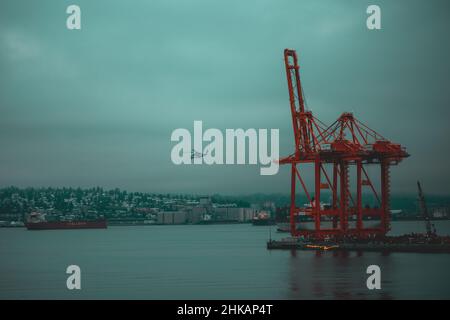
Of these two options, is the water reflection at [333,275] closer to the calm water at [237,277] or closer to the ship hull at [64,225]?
the calm water at [237,277]

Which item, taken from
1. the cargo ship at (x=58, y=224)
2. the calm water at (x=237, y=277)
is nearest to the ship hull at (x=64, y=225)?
the cargo ship at (x=58, y=224)

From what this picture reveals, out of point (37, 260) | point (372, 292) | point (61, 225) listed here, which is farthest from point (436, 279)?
point (61, 225)

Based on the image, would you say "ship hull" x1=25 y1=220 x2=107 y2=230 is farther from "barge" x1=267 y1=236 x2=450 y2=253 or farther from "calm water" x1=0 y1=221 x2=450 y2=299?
"barge" x1=267 y1=236 x2=450 y2=253

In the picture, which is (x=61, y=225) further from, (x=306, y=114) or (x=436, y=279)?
(x=436, y=279)

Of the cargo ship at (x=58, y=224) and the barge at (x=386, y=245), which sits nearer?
the barge at (x=386, y=245)

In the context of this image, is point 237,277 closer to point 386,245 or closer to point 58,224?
point 386,245

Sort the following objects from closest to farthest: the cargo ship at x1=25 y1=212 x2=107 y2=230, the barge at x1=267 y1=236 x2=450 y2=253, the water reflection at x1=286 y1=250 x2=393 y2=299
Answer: the water reflection at x1=286 y1=250 x2=393 y2=299 < the barge at x1=267 y1=236 x2=450 y2=253 < the cargo ship at x1=25 y1=212 x2=107 y2=230

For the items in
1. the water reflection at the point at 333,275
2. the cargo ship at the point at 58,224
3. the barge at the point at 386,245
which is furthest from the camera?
the cargo ship at the point at 58,224

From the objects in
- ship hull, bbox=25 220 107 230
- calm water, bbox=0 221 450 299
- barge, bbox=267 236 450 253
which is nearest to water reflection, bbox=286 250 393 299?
calm water, bbox=0 221 450 299

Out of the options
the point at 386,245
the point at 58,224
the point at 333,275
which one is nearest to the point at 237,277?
the point at 333,275

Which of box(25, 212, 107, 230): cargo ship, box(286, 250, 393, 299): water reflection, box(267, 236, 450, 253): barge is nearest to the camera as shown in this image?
box(286, 250, 393, 299): water reflection

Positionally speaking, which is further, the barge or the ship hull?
the ship hull
